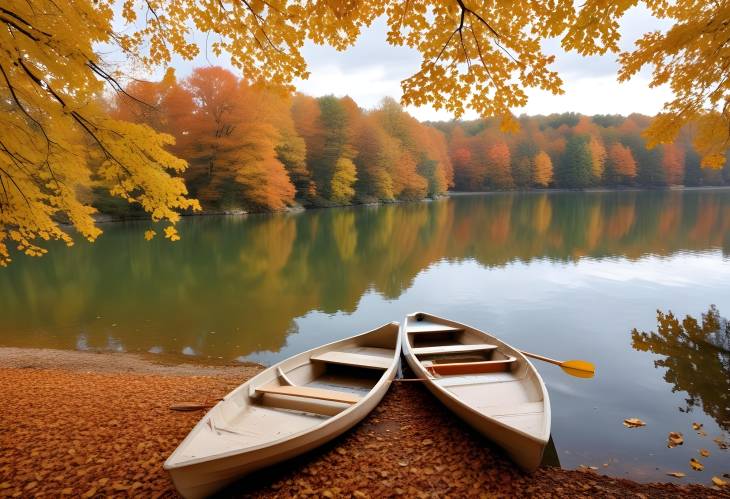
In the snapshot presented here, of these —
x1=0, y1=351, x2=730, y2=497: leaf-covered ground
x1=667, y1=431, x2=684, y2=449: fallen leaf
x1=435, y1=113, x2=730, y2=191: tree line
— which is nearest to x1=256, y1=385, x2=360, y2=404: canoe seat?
x1=0, y1=351, x2=730, y2=497: leaf-covered ground

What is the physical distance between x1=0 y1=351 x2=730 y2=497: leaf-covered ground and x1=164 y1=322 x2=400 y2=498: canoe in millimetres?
249

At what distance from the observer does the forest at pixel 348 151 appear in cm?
3083

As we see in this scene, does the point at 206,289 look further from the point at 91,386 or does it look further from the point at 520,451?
the point at 520,451

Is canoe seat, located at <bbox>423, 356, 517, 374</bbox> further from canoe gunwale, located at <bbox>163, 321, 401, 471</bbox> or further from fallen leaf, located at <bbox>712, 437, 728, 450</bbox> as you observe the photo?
fallen leaf, located at <bbox>712, 437, 728, 450</bbox>

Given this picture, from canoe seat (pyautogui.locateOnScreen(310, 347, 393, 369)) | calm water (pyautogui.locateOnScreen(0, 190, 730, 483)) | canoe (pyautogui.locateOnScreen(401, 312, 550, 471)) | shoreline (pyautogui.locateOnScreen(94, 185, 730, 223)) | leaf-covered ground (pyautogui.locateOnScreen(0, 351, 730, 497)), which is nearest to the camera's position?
leaf-covered ground (pyautogui.locateOnScreen(0, 351, 730, 497))

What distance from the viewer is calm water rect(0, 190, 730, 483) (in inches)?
222

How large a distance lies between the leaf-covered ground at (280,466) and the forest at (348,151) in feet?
11.2

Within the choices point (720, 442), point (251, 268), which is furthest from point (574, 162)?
point (720, 442)

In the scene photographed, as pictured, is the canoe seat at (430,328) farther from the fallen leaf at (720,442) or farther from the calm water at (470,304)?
the fallen leaf at (720,442)

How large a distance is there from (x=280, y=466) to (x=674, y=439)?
15.1ft

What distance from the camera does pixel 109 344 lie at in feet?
27.7

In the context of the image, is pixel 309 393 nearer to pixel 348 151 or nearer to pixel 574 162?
pixel 348 151

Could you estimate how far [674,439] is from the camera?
16.0ft

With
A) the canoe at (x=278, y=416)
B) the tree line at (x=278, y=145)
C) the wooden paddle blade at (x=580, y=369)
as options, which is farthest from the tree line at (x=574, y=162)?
the canoe at (x=278, y=416)
